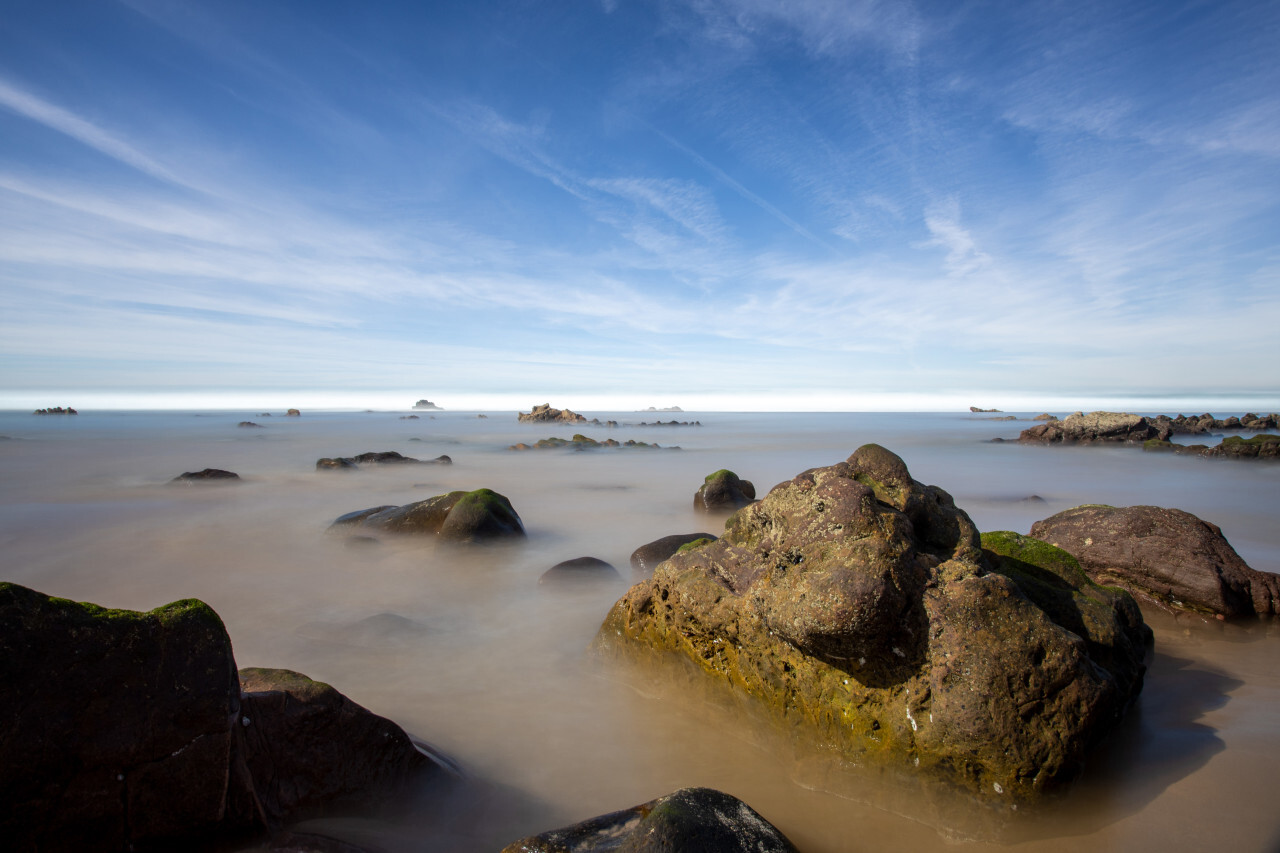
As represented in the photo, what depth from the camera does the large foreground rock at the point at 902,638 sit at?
12.8ft

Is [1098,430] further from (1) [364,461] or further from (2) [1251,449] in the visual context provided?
(1) [364,461]

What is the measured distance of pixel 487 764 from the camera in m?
4.71

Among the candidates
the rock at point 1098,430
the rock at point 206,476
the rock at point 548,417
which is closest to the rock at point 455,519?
the rock at point 206,476

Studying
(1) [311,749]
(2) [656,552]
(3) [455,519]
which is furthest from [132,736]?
(3) [455,519]

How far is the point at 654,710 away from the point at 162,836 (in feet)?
11.3

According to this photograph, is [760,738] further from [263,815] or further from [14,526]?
[14,526]

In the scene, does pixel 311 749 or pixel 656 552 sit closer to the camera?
pixel 311 749

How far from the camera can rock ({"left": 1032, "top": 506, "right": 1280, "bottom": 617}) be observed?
289 inches

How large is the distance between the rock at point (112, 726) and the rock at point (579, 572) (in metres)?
5.97

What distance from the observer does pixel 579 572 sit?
31.0 feet

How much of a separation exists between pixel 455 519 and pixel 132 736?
335 inches

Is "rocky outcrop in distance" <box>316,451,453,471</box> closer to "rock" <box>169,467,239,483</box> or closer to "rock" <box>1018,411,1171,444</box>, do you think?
"rock" <box>169,467,239,483</box>

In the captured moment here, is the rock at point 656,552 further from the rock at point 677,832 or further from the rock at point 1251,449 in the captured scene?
the rock at point 1251,449

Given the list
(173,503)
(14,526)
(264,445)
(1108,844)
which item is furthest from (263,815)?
(264,445)
